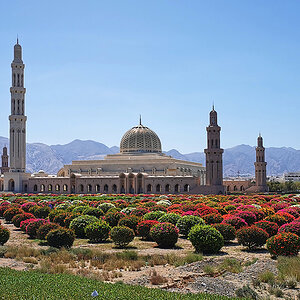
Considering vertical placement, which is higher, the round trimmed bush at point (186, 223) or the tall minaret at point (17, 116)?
the tall minaret at point (17, 116)

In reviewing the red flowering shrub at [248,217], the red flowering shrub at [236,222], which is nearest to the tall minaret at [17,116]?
the red flowering shrub at [248,217]

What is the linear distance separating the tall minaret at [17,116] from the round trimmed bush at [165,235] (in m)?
51.9

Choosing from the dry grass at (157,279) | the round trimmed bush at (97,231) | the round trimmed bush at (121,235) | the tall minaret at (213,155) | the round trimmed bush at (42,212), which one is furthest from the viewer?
the tall minaret at (213,155)

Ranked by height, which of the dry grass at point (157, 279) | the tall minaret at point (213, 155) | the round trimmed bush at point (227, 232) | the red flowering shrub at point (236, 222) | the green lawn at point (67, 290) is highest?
the tall minaret at point (213, 155)

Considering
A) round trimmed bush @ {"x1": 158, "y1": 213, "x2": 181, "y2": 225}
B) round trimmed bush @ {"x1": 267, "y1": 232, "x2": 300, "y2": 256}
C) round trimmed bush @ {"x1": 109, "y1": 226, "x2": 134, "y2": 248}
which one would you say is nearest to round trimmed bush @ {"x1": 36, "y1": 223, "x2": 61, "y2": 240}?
round trimmed bush @ {"x1": 109, "y1": 226, "x2": 134, "y2": 248}

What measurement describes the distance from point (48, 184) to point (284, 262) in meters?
56.6

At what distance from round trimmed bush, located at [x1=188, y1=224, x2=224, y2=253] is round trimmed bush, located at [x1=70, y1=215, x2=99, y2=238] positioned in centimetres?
558

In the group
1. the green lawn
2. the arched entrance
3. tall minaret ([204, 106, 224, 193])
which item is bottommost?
the green lawn

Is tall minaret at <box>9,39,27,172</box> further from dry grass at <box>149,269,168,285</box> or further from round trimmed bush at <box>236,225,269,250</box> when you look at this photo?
dry grass at <box>149,269,168,285</box>

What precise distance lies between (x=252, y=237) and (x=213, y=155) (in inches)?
1839

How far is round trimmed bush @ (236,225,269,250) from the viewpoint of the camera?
50.3 feet

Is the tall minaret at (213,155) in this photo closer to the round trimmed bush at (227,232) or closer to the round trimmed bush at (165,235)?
the round trimmed bush at (227,232)

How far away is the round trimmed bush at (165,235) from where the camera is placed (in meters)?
16.2

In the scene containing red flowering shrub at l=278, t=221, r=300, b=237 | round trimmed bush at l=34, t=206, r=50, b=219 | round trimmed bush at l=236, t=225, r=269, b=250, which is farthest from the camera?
round trimmed bush at l=34, t=206, r=50, b=219
